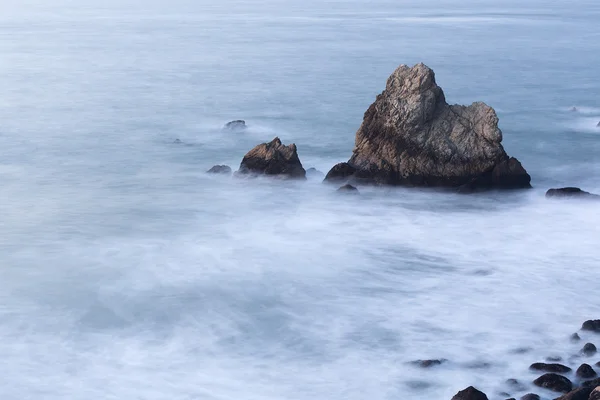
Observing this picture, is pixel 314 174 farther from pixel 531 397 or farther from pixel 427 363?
pixel 531 397

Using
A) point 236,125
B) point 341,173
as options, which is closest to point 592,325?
point 341,173

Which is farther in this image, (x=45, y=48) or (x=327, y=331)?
(x=45, y=48)

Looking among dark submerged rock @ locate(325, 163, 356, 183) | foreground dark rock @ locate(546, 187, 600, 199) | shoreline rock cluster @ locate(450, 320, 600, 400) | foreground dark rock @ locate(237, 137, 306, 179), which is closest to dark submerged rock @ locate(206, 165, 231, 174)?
foreground dark rock @ locate(237, 137, 306, 179)

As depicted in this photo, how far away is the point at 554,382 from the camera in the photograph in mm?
12508

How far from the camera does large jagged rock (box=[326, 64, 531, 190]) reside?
22094mm

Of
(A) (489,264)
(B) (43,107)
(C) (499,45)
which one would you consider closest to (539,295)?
(A) (489,264)

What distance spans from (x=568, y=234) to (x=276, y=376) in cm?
896

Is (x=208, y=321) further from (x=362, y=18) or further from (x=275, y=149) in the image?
(x=362, y=18)

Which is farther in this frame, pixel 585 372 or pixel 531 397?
pixel 585 372

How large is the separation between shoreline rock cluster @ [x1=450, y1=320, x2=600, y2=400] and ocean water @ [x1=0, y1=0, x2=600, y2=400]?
0.30 metres

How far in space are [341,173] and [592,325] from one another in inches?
392

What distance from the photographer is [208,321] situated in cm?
1560

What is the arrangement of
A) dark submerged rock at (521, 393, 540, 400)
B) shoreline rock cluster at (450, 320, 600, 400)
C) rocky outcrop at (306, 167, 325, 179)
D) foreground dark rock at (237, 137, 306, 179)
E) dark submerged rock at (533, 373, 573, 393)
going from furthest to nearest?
1. rocky outcrop at (306, 167, 325, 179)
2. foreground dark rock at (237, 137, 306, 179)
3. dark submerged rock at (533, 373, 573, 393)
4. dark submerged rock at (521, 393, 540, 400)
5. shoreline rock cluster at (450, 320, 600, 400)

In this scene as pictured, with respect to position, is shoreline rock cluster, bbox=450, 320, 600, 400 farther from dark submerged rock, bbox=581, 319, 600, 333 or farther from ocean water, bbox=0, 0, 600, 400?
dark submerged rock, bbox=581, 319, 600, 333
